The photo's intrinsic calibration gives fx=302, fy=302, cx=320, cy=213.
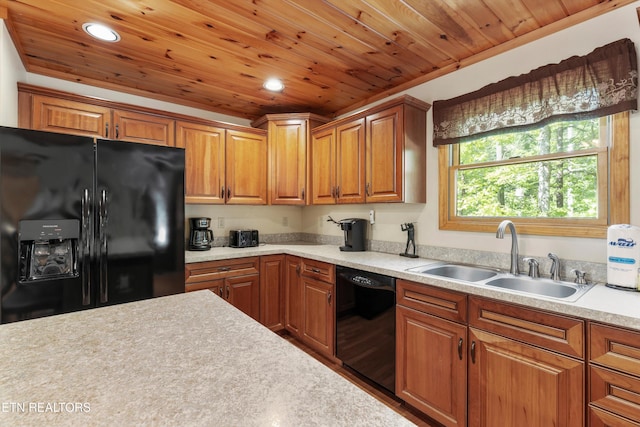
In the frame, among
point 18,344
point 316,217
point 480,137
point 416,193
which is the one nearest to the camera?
point 18,344

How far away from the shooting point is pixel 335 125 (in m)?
2.89

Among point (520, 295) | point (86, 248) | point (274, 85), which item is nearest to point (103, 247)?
point (86, 248)

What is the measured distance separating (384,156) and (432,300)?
120 cm

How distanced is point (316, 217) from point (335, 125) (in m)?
1.15

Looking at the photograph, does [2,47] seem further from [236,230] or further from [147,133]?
[236,230]

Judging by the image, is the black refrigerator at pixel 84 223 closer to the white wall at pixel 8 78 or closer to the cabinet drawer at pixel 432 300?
the white wall at pixel 8 78

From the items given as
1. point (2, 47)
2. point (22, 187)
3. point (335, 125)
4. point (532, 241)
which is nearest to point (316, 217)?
point (335, 125)

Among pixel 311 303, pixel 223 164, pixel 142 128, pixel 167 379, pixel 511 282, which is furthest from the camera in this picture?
pixel 223 164

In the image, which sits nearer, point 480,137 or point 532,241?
point 532,241

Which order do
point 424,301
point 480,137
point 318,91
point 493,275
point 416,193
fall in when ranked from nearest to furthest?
1. point 424,301
2. point 493,275
3. point 480,137
4. point 416,193
5. point 318,91

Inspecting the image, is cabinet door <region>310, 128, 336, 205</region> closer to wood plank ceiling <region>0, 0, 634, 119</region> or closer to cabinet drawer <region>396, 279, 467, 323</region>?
wood plank ceiling <region>0, 0, 634, 119</region>

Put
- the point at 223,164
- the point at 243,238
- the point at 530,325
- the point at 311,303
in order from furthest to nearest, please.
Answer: the point at 243,238
the point at 223,164
the point at 311,303
the point at 530,325

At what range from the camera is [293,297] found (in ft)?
Answer: 9.45

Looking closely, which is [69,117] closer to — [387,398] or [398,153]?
[398,153]
